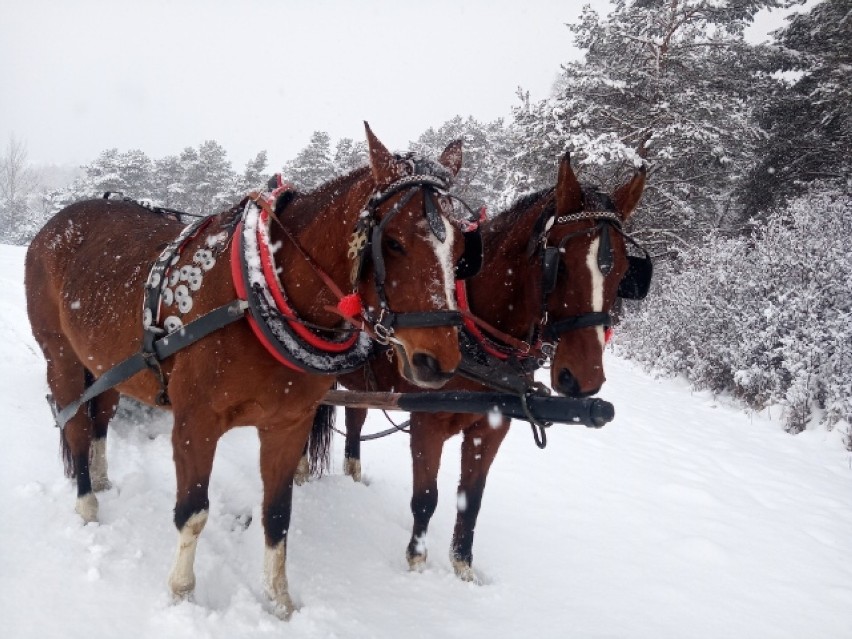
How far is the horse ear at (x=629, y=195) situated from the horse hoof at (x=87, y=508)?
3173mm

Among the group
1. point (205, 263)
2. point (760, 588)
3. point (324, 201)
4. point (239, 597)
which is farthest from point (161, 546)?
point (760, 588)

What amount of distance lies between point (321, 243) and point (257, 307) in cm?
34

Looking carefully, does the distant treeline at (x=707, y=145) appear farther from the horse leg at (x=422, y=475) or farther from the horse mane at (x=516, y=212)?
the horse leg at (x=422, y=475)

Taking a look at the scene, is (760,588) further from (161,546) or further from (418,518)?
(161,546)

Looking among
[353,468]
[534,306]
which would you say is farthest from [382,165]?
[353,468]

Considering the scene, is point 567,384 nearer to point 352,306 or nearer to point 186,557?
point 352,306

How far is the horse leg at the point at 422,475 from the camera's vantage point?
8.95 ft

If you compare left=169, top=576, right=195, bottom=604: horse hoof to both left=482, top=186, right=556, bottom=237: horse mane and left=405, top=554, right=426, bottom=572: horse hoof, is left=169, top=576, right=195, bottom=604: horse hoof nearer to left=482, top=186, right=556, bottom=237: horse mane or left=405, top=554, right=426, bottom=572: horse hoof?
left=405, top=554, right=426, bottom=572: horse hoof

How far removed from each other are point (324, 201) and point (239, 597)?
5.91 feet

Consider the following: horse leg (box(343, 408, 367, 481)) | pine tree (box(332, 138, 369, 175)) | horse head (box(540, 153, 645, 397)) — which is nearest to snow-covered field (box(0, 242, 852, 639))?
horse leg (box(343, 408, 367, 481))

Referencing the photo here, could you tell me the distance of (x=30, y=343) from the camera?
5328 mm

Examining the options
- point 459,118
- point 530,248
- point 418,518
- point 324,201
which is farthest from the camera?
point 459,118

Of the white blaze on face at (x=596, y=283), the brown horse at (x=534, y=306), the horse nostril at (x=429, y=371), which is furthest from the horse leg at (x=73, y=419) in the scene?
the white blaze on face at (x=596, y=283)

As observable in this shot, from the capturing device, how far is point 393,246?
64.6 inches
